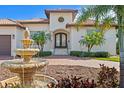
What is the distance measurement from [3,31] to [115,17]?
1434 cm

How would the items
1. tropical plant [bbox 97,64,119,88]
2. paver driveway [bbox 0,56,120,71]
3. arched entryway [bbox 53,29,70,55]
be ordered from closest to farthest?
tropical plant [bbox 97,64,119,88] → paver driveway [bbox 0,56,120,71] → arched entryway [bbox 53,29,70,55]

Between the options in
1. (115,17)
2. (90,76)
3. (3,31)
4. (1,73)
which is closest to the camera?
(115,17)

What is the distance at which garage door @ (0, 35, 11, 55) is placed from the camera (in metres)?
19.5

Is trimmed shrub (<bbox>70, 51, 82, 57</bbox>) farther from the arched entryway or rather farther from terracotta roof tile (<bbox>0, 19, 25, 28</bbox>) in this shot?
terracotta roof tile (<bbox>0, 19, 25, 28</bbox>)

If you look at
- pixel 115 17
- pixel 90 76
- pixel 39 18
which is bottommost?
pixel 90 76

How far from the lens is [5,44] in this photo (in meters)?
20.2

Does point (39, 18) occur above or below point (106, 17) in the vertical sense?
above

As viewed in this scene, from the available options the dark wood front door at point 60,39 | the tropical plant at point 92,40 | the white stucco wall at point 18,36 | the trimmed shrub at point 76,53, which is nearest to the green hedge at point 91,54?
the trimmed shrub at point 76,53

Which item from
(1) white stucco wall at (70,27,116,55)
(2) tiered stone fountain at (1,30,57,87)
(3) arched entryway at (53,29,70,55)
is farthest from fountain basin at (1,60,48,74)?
(3) arched entryway at (53,29,70,55)

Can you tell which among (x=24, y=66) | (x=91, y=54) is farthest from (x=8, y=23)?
(x=24, y=66)

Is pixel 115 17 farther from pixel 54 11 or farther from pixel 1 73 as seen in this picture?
pixel 54 11

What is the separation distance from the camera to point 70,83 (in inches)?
262
